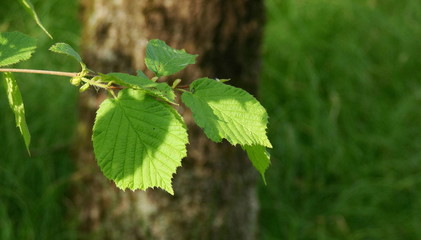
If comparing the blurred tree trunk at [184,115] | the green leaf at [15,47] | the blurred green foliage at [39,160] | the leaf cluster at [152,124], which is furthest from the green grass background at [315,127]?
the leaf cluster at [152,124]

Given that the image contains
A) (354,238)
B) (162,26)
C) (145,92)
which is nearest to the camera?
(145,92)

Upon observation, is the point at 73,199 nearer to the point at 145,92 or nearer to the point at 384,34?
the point at 145,92

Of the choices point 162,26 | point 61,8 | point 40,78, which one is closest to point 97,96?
point 162,26

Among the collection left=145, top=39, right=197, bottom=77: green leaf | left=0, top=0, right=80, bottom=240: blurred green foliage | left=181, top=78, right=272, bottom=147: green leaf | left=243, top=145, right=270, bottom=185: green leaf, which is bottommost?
left=0, top=0, right=80, bottom=240: blurred green foliage

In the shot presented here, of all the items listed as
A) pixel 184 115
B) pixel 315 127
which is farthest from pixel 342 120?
pixel 184 115

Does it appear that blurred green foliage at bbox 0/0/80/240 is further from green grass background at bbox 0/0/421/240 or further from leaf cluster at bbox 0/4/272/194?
leaf cluster at bbox 0/4/272/194

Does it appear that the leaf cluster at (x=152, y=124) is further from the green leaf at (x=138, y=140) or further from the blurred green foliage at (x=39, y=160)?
the blurred green foliage at (x=39, y=160)

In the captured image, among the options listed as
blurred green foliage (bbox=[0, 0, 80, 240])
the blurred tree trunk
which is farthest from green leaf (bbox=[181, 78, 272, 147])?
blurred green foliage (bbox=[0, 0, 80, 240])
